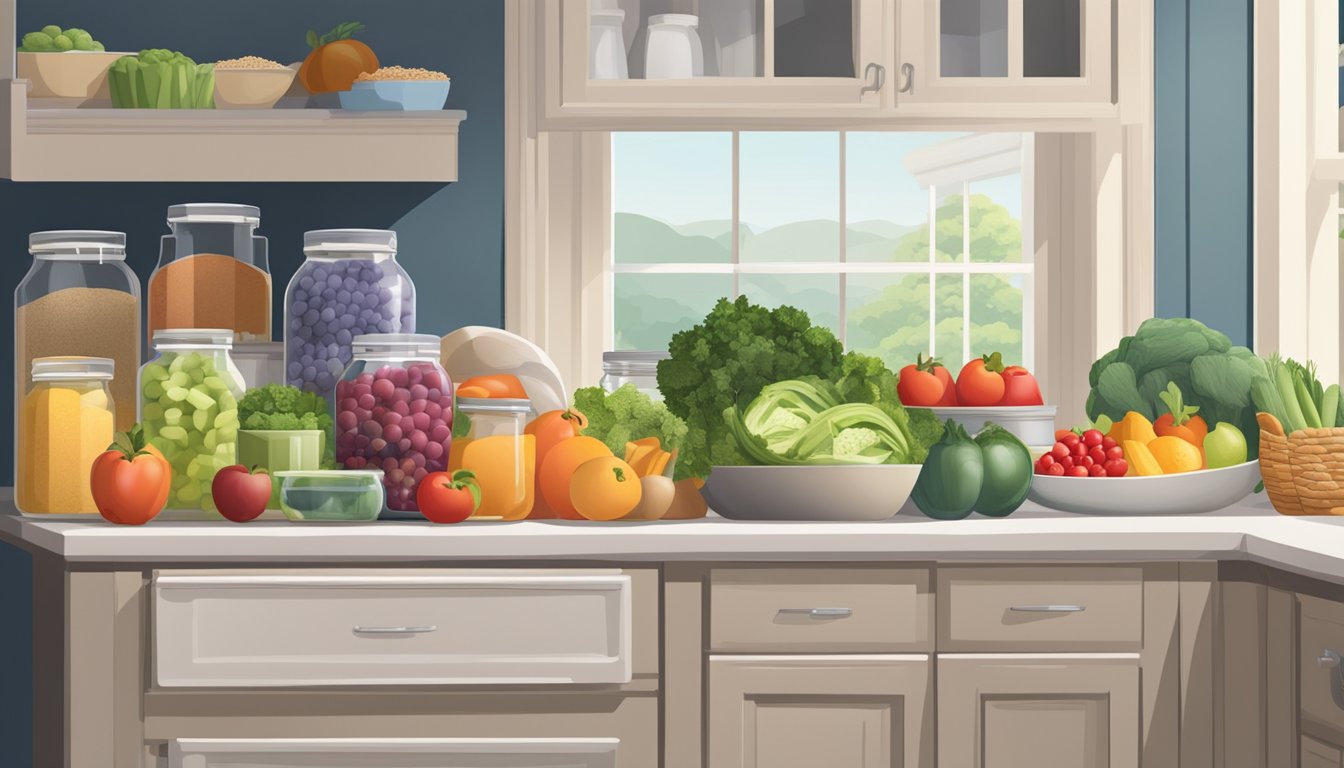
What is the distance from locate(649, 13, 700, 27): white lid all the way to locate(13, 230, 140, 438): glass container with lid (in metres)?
1.05

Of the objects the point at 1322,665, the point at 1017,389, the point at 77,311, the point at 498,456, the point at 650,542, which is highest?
the point at 77,311

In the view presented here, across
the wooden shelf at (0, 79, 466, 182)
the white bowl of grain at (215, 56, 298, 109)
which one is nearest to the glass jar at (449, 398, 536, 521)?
the wooden shelf at (0, 79, 466, 182)

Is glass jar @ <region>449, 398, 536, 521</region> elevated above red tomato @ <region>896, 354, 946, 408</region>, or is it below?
below

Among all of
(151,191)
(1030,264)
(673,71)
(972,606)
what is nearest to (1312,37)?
(1030,264)

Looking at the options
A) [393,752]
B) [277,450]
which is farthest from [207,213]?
[393,752]

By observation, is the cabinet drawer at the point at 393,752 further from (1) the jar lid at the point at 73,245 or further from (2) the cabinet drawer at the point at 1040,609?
(1) the jar lid at the point at 73,245

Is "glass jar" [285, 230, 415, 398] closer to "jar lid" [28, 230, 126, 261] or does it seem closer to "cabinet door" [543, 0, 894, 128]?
"jar lid" [28, 230, 126, 261]

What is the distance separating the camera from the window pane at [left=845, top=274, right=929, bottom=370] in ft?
9.78

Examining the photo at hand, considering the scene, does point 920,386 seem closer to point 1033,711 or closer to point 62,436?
point 1033,711

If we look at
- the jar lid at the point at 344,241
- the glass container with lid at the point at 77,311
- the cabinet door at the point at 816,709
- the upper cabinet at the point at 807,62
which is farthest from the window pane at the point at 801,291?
the glass container with lid at the point at 77,311

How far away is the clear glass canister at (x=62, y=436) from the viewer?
2174mm

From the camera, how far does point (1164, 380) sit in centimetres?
252

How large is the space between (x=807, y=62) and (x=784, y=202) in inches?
15.7

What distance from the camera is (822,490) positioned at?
85.4 inches
